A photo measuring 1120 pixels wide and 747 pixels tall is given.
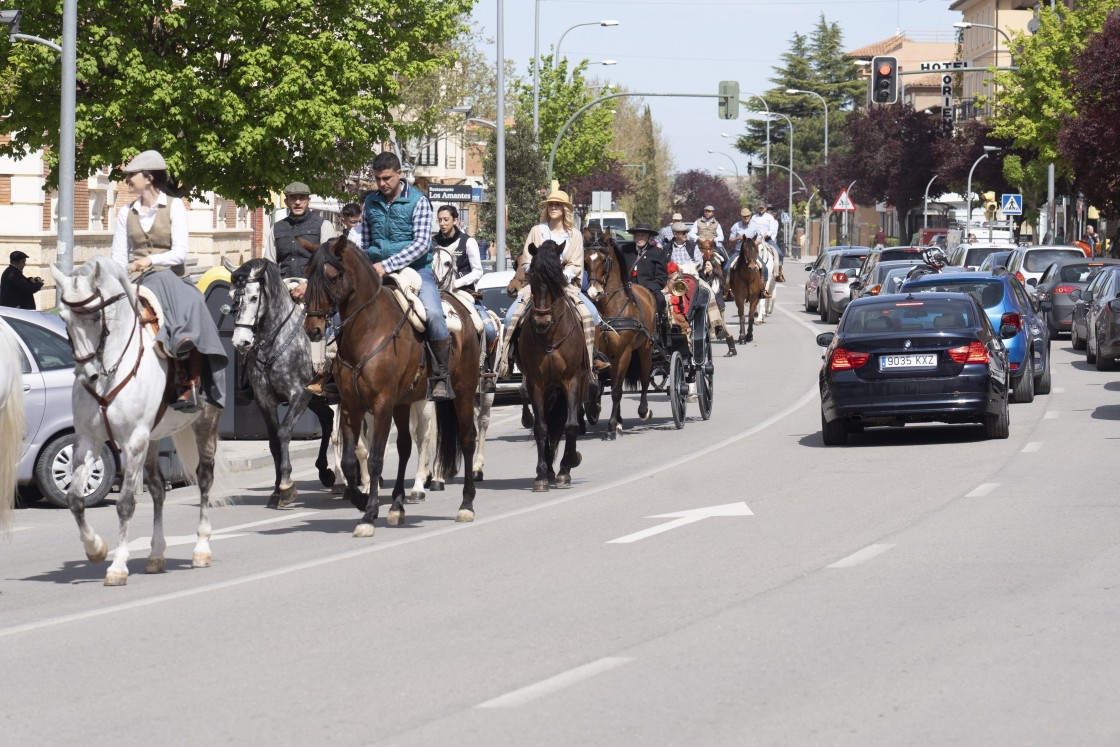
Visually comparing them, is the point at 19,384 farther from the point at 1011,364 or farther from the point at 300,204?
the point at 1011,364

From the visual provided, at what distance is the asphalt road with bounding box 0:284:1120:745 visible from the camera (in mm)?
7156

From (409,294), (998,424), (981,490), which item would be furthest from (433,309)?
(998,424)

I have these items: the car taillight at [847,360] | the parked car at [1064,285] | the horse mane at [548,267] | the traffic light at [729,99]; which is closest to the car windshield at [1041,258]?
the parked car at [1064,285]

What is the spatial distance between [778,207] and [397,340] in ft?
451

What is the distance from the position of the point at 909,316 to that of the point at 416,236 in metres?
7.71

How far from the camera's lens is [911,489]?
15.3m

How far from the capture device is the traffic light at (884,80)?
45156 mm

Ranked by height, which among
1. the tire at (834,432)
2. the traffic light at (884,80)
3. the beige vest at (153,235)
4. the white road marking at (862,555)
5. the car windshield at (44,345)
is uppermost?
the traffic light at (884,80)

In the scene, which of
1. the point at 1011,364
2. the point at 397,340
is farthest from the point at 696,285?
the point at 397,340

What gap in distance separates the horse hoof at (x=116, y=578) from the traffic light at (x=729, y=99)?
49.5 m

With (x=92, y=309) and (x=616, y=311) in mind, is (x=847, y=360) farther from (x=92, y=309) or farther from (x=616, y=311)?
(x=92, y=309)

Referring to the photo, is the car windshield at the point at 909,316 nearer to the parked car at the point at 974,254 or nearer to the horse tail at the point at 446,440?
the horse tail at the point at 446,440

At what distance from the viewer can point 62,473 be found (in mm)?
15852

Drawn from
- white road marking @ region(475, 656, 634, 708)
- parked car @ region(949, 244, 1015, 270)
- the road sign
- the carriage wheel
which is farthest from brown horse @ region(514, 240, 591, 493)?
the road sign
